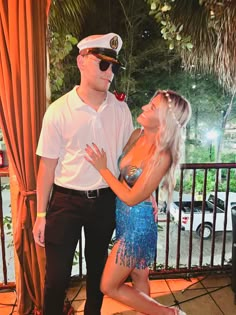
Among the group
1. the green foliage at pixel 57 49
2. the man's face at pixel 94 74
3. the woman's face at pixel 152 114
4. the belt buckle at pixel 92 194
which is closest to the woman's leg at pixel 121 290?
the belt buckle at pixel 92 194

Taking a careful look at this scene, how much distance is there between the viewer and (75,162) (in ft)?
4.82

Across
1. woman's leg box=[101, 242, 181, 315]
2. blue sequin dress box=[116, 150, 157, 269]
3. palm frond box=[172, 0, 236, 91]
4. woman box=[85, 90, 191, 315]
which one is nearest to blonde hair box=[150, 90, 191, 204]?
woman box=[85, 90, 191, 315]

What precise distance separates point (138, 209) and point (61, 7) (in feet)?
6.03

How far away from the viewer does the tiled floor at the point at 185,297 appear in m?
1.96

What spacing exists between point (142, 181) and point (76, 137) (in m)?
0.39

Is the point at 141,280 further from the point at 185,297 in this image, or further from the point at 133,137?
the point at 133,137

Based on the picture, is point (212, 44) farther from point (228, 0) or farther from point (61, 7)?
point (61, 7)

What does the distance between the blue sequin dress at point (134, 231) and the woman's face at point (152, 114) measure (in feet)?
0.75

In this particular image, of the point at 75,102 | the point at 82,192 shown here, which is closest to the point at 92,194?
the point at 82,192

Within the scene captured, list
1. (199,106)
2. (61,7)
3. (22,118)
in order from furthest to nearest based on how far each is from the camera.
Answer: (199,106), (61,7), (22,118)

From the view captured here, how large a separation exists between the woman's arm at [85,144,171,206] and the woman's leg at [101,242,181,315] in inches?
12.6

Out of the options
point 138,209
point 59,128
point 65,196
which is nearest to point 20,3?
point 59,128

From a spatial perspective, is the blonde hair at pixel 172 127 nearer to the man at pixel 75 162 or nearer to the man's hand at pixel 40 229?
the man at pixel 75 162

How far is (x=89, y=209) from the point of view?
1.49 m
